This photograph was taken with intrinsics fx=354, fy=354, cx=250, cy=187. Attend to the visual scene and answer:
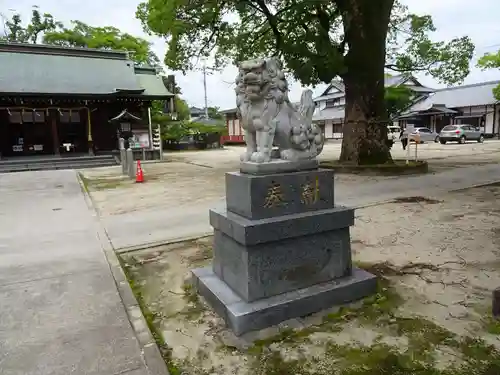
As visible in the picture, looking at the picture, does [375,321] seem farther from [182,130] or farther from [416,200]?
→ [182,130]

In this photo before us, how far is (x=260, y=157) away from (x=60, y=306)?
2.38 m

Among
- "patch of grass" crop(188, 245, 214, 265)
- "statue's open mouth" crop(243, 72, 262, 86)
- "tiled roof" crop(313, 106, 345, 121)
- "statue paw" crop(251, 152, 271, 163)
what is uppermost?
"tiled roof" crop(313, 106, 345, 121)

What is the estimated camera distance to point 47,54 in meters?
21.1

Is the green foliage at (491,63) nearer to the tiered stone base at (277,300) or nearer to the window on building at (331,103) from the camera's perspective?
the window on building at (331,103)

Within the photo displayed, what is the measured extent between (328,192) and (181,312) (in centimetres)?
176

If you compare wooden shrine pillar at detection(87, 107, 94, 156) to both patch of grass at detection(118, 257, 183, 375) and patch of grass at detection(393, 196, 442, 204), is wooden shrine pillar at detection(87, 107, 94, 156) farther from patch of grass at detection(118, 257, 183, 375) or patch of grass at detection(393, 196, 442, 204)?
patch of grass at detection(118, 257, 183, 375)

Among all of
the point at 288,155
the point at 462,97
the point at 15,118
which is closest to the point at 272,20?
the point at 288,155

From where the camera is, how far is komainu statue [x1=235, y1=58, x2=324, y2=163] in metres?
3.20

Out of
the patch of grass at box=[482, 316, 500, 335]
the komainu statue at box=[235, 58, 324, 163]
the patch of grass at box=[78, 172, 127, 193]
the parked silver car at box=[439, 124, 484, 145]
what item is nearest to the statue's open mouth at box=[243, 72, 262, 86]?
the komainu statue at box=[235, 58, 324, 163]

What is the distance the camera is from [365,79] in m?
11.6

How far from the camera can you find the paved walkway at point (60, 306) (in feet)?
8.38

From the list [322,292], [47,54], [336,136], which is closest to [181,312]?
[322,292]

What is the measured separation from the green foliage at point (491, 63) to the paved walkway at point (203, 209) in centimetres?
2280

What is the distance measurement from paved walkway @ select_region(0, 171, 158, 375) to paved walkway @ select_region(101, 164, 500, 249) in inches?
19.5
